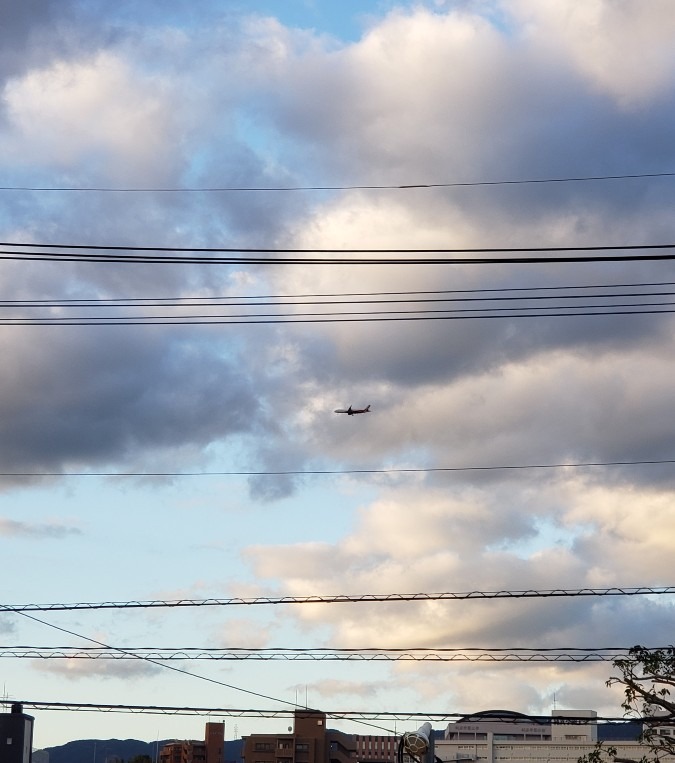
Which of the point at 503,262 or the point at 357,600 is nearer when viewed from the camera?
the point at 503,262

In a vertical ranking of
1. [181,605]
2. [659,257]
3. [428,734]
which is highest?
[659,257]

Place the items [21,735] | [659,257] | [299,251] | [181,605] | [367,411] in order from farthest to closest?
[21,735] → [367,411] → [181,605] → [299,251] → [659,257]

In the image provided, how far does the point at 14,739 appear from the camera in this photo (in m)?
109

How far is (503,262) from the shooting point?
28.2 m

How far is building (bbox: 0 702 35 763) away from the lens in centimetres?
10772

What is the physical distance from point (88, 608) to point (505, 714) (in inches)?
586

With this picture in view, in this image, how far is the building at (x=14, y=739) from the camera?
108 metres

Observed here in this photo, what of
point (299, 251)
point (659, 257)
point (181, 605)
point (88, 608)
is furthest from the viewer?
point (88, 608)

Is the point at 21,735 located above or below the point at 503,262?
below

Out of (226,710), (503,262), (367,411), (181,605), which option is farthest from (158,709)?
(367,411)

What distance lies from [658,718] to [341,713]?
1181cm

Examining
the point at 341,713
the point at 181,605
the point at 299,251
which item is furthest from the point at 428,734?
the point at 299,251

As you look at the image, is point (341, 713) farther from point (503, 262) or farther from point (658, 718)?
point (503, 262)

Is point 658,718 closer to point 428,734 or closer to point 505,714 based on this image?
point 505,714
